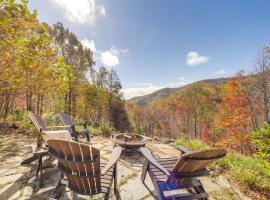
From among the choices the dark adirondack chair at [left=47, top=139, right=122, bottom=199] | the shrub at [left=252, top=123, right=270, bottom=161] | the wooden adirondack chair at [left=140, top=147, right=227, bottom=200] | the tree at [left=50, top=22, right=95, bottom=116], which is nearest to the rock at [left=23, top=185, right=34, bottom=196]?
the dark adirondack chair at [left=47, top=139, right=122, bottom=199]

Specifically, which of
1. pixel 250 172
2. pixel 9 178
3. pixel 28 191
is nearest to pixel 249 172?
pixel 250 172

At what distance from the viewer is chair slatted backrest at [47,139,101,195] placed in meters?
1.42

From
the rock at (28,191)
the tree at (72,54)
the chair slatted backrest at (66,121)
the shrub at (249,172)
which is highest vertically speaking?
the tree at (72,54)

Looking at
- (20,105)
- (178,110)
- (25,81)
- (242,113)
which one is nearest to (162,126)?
(178,110)

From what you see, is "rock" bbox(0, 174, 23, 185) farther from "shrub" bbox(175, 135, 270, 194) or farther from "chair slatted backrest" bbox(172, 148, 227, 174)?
"shrub" bbox(175, 135, 270, 194)

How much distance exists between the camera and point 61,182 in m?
1.82

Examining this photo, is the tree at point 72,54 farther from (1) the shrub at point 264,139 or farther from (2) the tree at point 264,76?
(2) the tree at point 264,76

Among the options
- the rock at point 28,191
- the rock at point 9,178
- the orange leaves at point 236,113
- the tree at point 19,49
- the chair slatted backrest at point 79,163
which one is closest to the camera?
the chair slatted backrest at point 79,163

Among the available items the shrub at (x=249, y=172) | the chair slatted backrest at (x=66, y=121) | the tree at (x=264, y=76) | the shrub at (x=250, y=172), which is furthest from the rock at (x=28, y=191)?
the tree at (x=264, y=76)

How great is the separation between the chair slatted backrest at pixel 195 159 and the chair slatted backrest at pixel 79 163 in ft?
2.92

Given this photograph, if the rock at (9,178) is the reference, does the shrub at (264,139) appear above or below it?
above

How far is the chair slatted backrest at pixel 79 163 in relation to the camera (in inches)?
56.0

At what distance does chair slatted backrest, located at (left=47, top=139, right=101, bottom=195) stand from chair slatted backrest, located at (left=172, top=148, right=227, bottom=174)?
35.0 inches

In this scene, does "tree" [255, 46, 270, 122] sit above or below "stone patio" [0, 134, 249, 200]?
above
